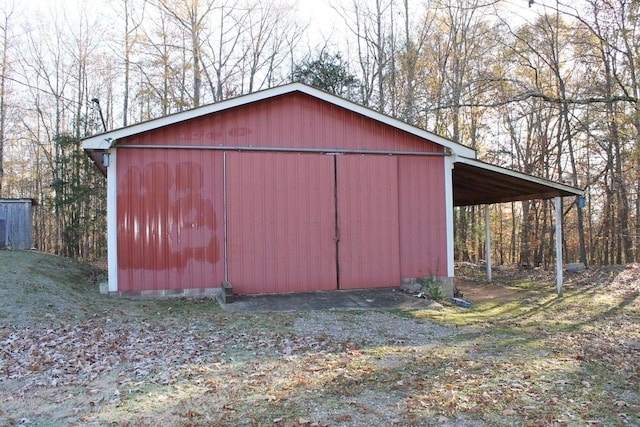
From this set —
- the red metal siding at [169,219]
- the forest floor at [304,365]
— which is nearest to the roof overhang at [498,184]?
the forest floor at [304,365]

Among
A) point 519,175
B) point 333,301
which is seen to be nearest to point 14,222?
point 333,301

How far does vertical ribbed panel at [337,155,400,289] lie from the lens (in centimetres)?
867

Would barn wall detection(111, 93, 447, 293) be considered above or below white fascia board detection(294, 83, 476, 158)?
below

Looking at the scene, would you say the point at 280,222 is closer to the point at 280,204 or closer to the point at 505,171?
the point at 280,204

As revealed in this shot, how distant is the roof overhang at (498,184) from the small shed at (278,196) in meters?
0.07

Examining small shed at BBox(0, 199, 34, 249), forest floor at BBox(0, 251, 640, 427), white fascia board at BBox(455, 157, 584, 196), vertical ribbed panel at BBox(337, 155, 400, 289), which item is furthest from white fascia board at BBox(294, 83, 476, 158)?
small shed at BBox(0, 199, 34, 249)

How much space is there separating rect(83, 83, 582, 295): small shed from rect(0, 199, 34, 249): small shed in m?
10.8

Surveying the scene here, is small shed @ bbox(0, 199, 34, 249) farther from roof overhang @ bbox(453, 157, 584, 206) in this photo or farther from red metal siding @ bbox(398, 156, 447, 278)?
roof overhang @ bbox(453, 157, 584, 206)

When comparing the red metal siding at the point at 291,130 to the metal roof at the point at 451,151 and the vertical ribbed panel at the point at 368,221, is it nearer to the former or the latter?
the metal roof at the point at 451,151

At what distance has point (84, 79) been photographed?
77.6ft

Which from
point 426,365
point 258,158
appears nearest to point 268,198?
point 258,158

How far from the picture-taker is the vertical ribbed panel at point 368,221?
8.67 metres

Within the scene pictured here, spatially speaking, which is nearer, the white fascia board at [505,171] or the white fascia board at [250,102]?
the white fascia board at [250,102]

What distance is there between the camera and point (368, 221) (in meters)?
8.75
